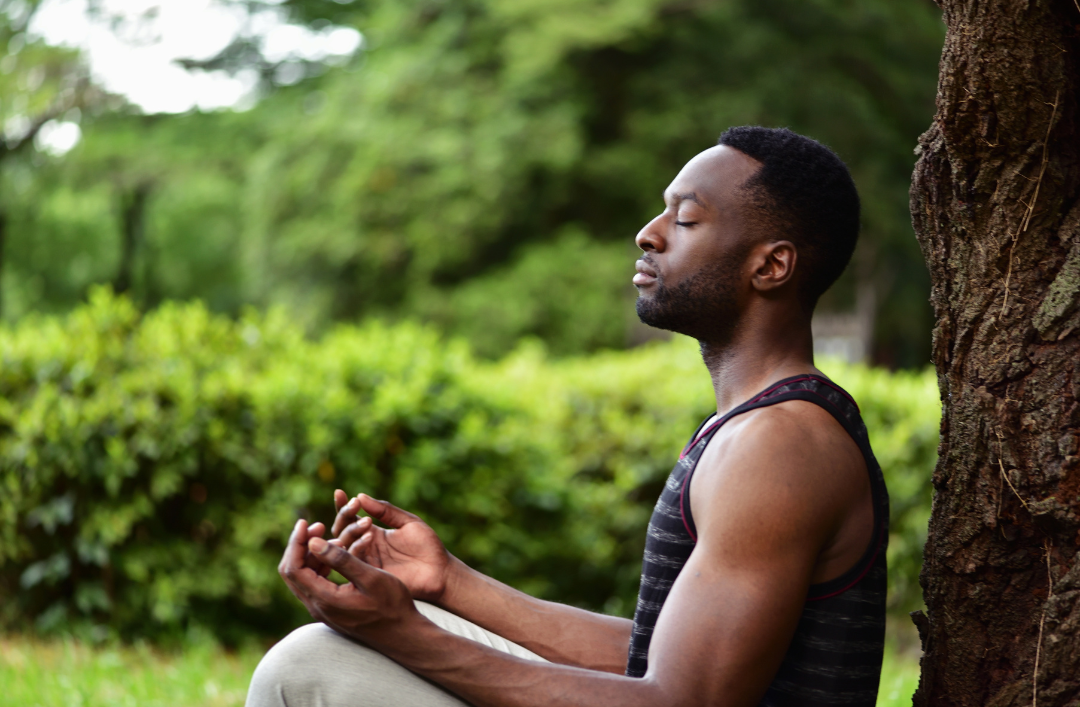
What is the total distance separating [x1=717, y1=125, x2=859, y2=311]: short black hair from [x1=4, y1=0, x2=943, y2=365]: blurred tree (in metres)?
10.3

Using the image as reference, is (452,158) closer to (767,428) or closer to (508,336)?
(508,336)

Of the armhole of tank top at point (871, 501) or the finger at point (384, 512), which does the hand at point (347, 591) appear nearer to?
the finger at point (384, 512)

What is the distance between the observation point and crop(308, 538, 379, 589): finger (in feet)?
6.06

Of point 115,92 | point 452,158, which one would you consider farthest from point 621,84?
point 115,92

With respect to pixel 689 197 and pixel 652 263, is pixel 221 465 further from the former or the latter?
pixel 689 197

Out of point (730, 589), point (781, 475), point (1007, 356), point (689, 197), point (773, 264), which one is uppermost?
point (689, 197)

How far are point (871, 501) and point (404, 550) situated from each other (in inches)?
46.1

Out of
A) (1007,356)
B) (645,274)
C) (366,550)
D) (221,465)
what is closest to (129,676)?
(221,465)

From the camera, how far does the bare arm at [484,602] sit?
243 centimetres

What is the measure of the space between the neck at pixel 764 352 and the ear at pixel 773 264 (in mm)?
80

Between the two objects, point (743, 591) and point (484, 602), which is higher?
point (743, 591)

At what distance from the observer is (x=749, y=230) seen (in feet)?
6.65

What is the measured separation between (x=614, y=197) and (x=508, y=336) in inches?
99.5

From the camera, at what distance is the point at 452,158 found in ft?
41.3
